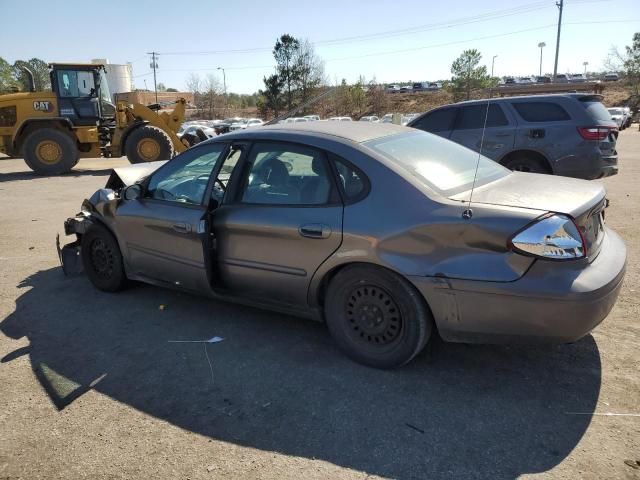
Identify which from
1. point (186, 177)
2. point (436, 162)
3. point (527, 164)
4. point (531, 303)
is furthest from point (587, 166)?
point (186, 177)

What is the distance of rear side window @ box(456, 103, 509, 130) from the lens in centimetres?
818

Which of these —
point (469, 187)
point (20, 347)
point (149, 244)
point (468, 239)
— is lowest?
point (20, 347)

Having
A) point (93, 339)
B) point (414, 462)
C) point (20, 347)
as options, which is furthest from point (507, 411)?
point (20, 347)

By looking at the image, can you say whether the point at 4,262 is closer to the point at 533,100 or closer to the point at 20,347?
the point at 20,347

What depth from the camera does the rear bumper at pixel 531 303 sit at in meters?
2.65

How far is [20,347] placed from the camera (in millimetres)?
3803

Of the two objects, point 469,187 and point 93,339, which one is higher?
point 469,187

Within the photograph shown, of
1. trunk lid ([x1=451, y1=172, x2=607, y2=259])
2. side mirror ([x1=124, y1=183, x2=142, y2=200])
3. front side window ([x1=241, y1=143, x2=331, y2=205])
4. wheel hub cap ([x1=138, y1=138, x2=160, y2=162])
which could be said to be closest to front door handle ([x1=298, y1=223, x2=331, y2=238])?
front side window ([x1=241, y1=143, x2=331, y2=205])

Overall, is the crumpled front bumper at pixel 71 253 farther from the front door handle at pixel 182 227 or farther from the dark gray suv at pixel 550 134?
the dark gray suv at pixel 550 134

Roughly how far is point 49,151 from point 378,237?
14927 mm

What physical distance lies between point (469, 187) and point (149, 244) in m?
2.67

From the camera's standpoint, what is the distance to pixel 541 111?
7.86 meters

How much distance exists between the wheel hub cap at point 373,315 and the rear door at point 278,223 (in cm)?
35

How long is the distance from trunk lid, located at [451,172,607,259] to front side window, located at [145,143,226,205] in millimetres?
1980
